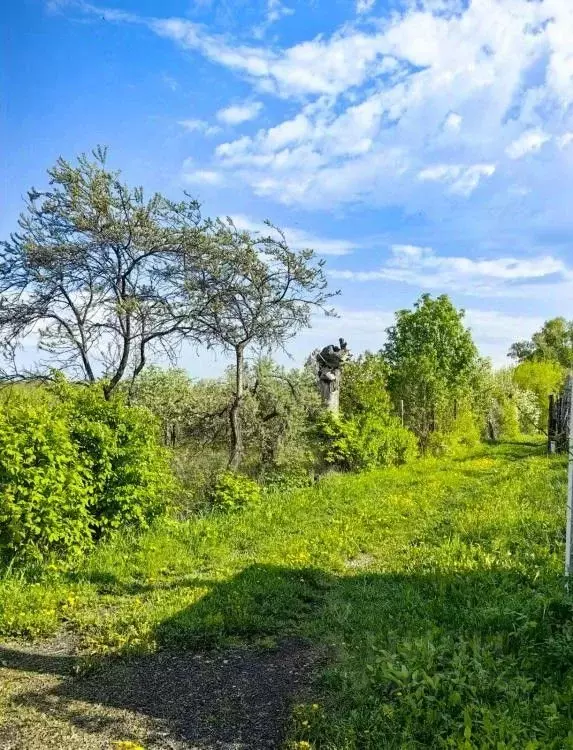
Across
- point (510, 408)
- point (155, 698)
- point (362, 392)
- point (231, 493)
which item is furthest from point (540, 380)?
point (155, 698)

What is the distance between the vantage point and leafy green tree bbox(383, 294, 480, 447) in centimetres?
1930

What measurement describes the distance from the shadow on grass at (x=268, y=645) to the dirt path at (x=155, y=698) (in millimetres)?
12

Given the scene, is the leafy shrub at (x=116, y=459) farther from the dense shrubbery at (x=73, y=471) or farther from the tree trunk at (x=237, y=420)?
the tree trunk at (x=237, y=420)

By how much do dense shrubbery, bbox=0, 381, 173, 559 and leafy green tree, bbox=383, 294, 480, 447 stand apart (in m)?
11.8

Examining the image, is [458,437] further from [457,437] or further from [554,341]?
[554,341]

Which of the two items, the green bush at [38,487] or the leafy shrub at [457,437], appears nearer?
the green bush at [38,487]

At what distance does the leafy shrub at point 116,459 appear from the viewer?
7598 millimetres

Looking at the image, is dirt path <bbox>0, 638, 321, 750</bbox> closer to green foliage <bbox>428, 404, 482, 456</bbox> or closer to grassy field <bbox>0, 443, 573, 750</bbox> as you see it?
grassy field <bbox>0, 443, 573, 750</bbox>

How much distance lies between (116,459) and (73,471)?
3.57 feet

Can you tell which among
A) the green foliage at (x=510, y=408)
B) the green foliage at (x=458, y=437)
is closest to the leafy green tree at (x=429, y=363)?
the green foliage at (x=458, y=437)

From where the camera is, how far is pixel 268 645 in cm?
473

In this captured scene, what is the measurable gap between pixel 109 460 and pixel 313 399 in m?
6.89

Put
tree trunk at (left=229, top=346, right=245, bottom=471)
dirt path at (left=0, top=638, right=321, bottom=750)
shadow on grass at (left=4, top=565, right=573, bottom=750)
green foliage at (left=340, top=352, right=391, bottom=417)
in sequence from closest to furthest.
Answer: dirt path at (left=0, top=638, right=321, bottom=750) < shadow on grass at (left=4, top=565, right=573, bottom=750) < tree trunk at (left=229, top=346, right=245, bottom=471) < green foliage at (left=340, top=352, right=391, bottom=417)

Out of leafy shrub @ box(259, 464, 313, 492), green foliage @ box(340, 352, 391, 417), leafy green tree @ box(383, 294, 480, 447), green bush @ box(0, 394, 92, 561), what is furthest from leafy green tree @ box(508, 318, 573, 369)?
green bush @ box(0, 394, 92, 561)
